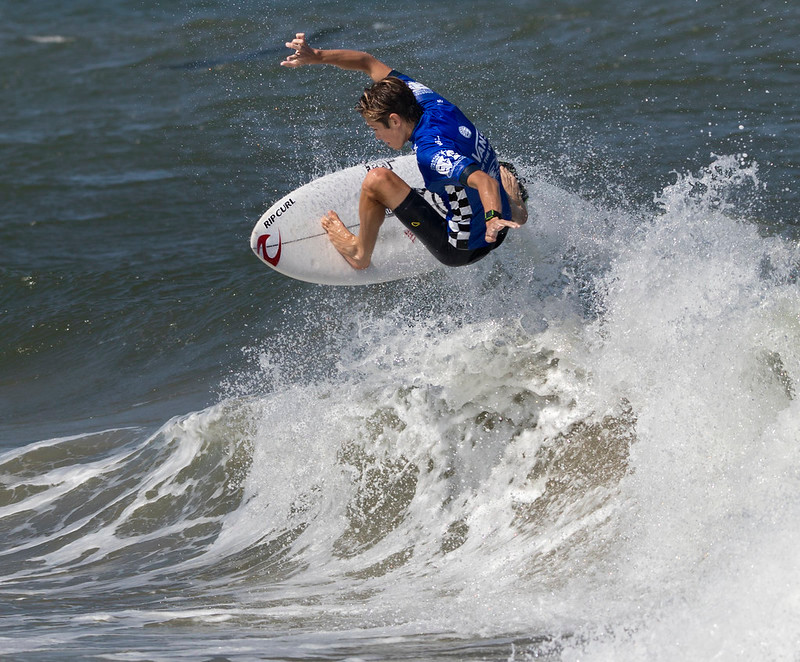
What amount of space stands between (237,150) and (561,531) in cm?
820

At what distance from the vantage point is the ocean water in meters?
4.92

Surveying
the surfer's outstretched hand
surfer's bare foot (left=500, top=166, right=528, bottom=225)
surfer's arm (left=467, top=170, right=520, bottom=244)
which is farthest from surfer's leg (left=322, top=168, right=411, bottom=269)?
the surfer's outstretched hand

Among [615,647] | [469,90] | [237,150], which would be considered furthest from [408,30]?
[615,647]

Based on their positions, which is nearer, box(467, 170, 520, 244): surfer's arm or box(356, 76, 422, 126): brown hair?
box(467, 170, 520, 244): surfer's arm

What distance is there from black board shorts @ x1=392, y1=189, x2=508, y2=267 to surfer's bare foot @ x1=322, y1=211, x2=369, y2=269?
70 cm

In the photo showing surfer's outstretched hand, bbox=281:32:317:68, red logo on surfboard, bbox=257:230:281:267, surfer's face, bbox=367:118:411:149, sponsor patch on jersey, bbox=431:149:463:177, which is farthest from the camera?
red logo on surfboard, bbox=257:230:281:267

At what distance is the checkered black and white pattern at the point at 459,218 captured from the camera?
6.19m

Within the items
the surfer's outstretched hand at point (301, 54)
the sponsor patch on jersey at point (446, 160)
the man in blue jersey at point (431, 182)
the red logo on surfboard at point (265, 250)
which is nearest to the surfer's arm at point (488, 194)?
the man in blue jersey at point (431, 182)

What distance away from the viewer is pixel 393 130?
5898 mm

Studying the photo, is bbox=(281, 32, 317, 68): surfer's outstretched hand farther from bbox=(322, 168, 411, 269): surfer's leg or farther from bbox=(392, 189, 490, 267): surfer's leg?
bbox=(392, 189, 490, 267): surfer's leg

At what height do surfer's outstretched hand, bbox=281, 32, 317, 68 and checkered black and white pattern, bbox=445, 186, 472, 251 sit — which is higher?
surfer's outstretched hand, bbox=281, 32, 317, 68

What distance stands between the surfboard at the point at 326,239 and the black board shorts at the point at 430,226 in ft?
2.75

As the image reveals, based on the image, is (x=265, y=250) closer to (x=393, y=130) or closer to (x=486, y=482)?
(x=393, y=130)

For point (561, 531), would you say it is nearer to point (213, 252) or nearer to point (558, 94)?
point (213, 252)
